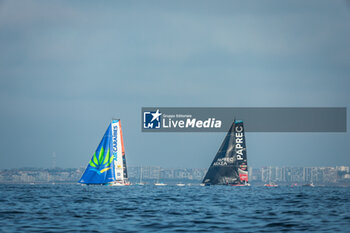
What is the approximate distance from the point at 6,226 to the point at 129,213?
10516 mm

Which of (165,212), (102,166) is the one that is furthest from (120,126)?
(165,212)

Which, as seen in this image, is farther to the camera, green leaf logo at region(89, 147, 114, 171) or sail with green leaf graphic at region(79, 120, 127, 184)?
green leaf logo at region(89, 147, 114, 171)

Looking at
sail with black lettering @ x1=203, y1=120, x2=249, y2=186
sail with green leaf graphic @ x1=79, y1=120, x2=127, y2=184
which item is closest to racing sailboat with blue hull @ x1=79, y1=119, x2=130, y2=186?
sail with green leaf graphic @ x1=79, y1=120, x2=127, y2=184

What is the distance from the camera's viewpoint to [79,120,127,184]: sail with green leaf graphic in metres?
104

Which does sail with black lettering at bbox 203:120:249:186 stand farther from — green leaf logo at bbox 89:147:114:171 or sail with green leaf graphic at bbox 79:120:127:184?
green leaf logo at bbox 89:147:114:171

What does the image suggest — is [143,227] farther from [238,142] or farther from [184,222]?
[238,142]

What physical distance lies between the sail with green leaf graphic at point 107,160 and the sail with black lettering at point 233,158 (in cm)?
2515

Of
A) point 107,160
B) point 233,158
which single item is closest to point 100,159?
point 107,160

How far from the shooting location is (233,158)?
120m

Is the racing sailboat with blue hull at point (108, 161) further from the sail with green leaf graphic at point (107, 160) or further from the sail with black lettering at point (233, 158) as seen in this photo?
the sail with black lettering at point (233, 158)

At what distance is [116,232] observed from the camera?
87.1 feet

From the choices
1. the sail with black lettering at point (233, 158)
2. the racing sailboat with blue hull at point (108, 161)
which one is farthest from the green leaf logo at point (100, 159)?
the sail with black lettering at point (233, 158)

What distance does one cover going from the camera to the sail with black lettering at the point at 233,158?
392 feet

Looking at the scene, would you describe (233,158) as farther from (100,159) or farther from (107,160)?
(100,159)
